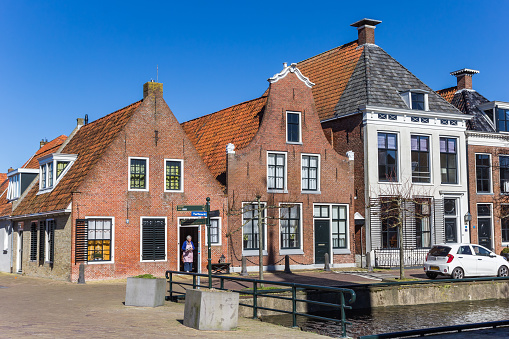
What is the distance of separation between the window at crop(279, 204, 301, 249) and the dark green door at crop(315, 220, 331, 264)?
41.2 inches

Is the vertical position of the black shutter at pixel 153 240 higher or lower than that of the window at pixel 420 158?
lower

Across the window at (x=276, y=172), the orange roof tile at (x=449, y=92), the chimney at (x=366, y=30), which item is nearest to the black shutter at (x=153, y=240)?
the window at (x=276, y=172)

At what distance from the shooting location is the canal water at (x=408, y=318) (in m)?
17.0

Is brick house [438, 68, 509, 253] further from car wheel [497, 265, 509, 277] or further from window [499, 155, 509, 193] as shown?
car wheel [497, 265, 509, 277]

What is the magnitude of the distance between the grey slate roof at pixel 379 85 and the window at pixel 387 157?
178cm

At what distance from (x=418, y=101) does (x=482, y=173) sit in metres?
6.87

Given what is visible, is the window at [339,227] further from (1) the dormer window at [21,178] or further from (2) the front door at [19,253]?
(2) the front door at [19,253]

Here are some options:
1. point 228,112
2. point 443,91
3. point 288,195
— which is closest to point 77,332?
point 288,195

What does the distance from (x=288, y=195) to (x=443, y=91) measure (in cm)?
1894

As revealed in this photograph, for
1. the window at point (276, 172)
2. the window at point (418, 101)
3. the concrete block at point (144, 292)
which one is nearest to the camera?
the concrete block at point (144, 292)

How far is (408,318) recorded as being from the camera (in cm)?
1878

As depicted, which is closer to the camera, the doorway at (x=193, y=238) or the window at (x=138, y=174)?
the window at (x=138, y=174)

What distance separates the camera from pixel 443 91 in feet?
141

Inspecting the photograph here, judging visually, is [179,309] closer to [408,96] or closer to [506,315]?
[506,315]
